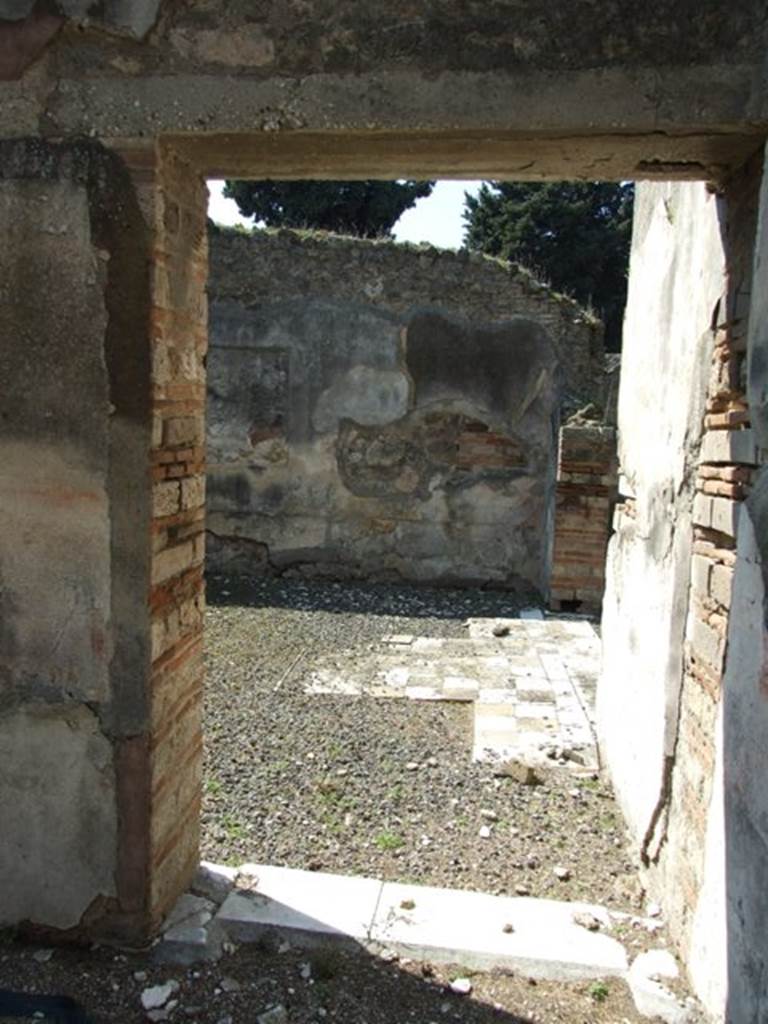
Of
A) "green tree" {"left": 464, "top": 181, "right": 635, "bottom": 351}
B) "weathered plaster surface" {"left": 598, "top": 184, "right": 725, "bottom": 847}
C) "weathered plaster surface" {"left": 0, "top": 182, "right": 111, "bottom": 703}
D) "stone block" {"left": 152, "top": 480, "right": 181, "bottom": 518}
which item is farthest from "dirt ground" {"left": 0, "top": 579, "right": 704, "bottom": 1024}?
"green tree" {"left": 464, "top": 181, "right": 635, "bottom": 351}

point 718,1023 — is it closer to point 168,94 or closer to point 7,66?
point 168,94

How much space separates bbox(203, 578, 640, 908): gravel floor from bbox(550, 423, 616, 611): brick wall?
288 centimetres

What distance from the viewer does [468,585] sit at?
8.77 meters

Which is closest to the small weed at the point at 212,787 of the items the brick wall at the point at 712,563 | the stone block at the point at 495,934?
the stone block at the point at 495,934

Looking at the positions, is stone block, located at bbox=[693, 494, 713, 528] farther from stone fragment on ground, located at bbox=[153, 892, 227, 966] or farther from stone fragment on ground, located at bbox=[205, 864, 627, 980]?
stone fragment on ground, located at bbox=[153, 892, 227, 966]

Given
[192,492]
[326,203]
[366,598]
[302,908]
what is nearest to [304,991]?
[302,908]

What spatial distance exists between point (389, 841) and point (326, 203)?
1909 centimetres

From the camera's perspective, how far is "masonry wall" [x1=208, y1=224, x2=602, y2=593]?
27.6 feet

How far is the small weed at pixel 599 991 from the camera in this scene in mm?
2408

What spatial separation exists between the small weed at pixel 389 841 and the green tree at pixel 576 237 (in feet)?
66.1

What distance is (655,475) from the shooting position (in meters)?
3.34

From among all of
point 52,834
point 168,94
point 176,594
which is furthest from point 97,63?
point 52,834

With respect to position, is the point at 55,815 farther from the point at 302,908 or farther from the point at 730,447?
the point at 730,447

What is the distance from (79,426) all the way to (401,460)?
6.39 meters
